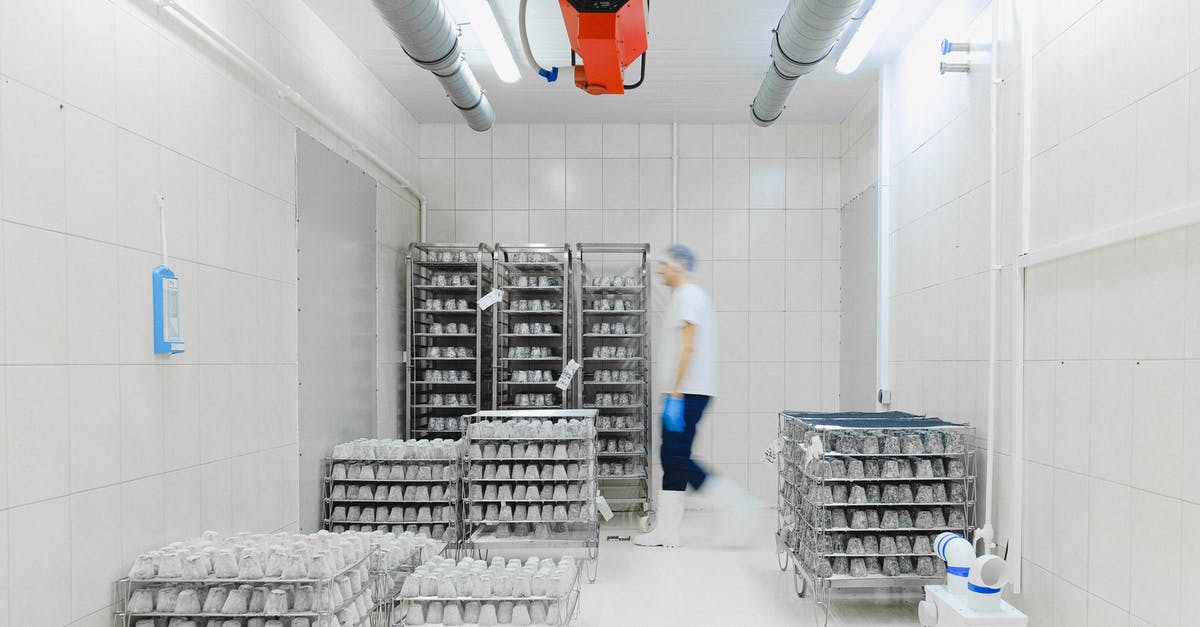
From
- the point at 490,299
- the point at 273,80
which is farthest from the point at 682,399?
the point at 273,80

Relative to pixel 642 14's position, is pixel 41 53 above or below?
below

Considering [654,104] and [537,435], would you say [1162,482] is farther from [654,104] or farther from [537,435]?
[654,104]

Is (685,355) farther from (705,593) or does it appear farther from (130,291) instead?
(130,291)

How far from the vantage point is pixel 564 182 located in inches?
285

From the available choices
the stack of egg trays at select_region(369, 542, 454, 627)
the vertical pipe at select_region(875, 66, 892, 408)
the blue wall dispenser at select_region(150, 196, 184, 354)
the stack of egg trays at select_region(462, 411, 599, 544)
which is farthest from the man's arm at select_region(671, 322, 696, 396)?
the blue wall dispenser at select_region(150, 196, 184, 354)

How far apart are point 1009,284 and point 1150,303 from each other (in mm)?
1010

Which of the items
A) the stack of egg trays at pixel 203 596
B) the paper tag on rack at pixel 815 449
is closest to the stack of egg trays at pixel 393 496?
the stack of egg trays at pixel 203 596

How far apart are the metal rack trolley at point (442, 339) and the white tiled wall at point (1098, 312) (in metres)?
3.68

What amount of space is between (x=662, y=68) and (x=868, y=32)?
1.73 m

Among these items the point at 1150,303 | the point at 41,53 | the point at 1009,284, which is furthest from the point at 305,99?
the point at 1150,303

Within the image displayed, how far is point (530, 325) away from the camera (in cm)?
652

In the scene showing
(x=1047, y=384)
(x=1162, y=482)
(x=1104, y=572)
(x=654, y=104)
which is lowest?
(x=1104, y=572)

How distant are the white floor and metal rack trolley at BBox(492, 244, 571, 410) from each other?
1.47m

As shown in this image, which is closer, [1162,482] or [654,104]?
[1162,482]
